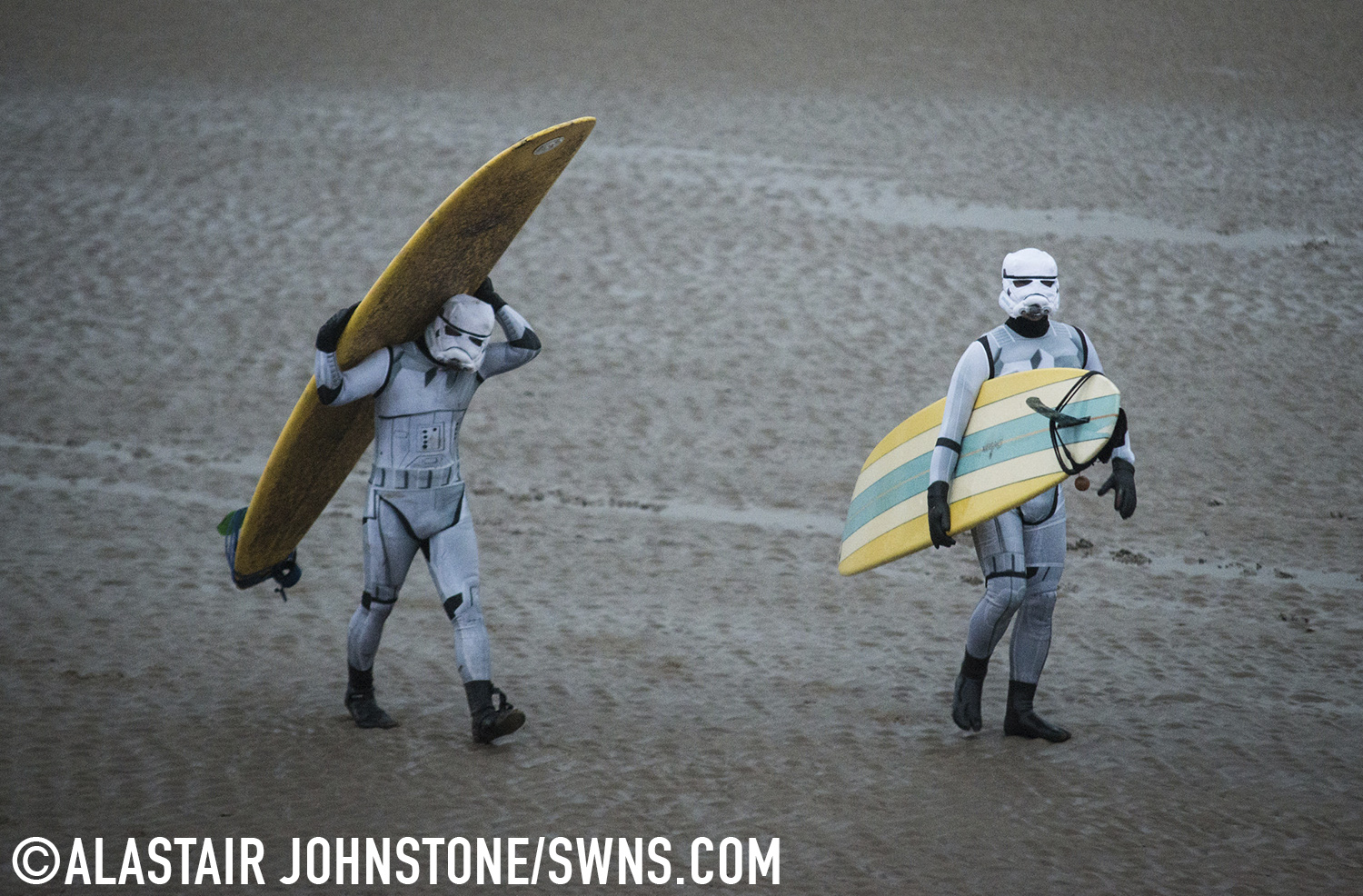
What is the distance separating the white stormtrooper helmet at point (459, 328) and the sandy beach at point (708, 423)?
129 cm

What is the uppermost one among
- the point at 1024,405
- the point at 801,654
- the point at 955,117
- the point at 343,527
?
the point at 955,117

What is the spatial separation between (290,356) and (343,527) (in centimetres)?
229

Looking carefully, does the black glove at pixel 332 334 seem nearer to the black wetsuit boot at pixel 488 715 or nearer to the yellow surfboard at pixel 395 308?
the yellow surfboard at pixel 395 308

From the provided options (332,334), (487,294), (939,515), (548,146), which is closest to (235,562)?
(332,334)

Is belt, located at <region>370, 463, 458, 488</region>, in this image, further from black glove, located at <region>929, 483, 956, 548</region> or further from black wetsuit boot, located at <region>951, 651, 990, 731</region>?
black wetsuit boot, located at <region>951, 651, 990, 731</region>

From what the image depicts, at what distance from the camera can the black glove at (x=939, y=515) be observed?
4219 millimetres

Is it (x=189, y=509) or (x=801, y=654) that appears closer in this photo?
(x=801, y=654)

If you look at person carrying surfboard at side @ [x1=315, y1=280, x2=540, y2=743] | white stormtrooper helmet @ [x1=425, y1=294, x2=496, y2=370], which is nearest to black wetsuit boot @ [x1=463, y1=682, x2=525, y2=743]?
person carrying surfboard at side @ [x1=315, y1=280, x2=540, y2=743]

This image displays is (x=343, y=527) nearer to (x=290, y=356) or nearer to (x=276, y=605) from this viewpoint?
(x=276, y=605)

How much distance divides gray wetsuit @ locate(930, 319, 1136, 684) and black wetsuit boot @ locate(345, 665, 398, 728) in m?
2.00

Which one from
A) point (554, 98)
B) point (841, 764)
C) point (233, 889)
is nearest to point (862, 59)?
point (554, 98)

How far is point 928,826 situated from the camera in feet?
12.8

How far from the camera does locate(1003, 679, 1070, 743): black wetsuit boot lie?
14.7 feet

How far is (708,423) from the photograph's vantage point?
26.2 ft
